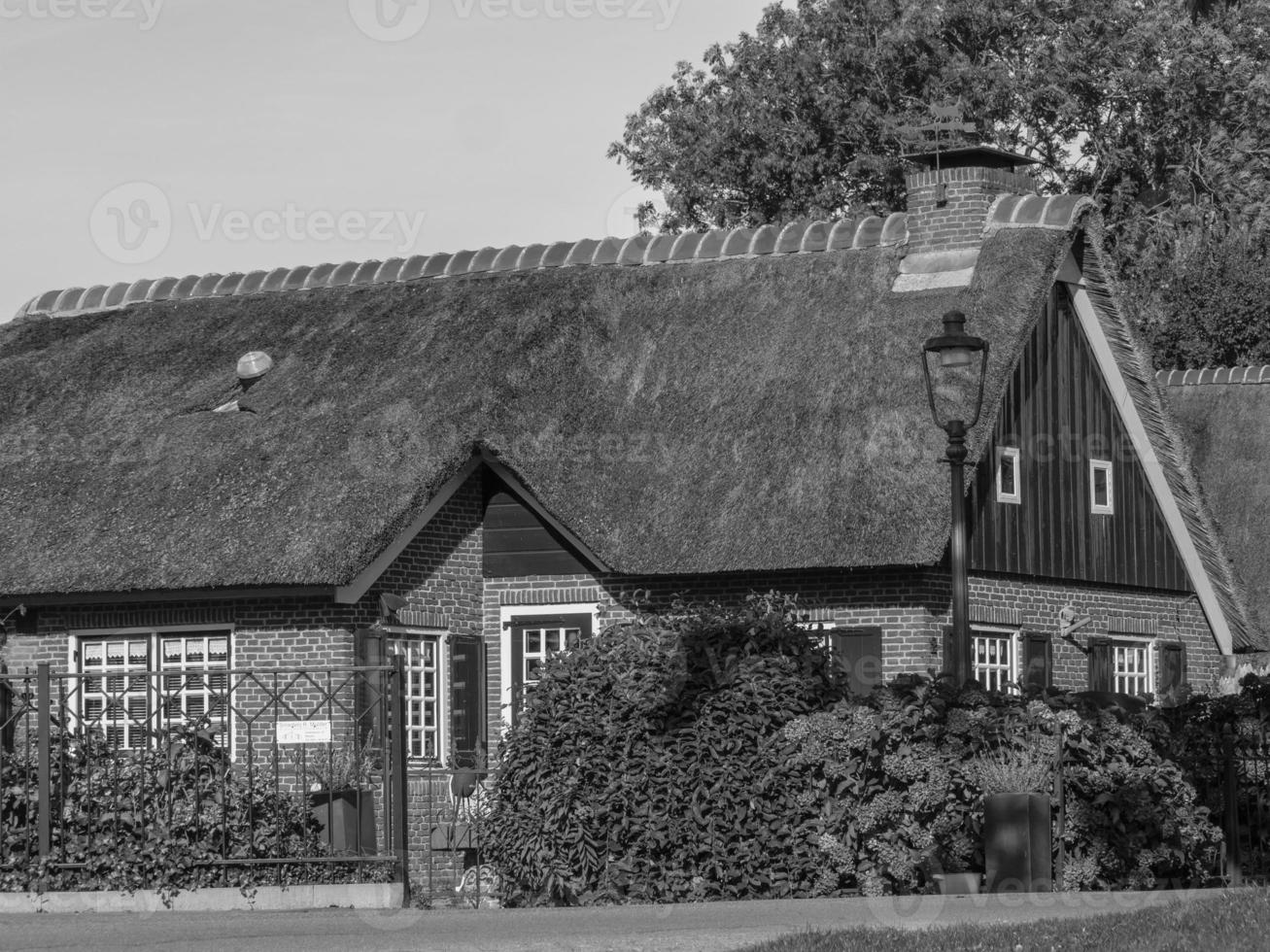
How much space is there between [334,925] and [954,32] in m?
29.2

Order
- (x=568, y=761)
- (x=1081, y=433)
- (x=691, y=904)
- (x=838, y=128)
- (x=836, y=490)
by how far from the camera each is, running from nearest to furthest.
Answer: (x=691, y=904) < (x=568, y=761) < (x=836, y=490) < (x=1081, y=433) < (x=838, y=128)

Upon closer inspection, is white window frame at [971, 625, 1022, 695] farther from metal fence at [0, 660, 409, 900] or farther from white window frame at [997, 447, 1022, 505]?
metal fence at [0, 660, 409, 900]

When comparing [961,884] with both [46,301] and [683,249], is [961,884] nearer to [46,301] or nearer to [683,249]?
[683,249]

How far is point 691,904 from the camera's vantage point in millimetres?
12891

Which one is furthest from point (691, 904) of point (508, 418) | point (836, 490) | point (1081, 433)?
point (1081, 433)

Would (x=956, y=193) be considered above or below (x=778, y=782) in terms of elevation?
above

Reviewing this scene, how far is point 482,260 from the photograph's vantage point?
80.1 feet

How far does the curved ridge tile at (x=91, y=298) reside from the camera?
2611 centimetres

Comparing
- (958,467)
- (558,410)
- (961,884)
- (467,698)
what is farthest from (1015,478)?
(961,884)

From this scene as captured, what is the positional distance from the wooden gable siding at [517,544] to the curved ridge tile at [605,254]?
3.44 metres

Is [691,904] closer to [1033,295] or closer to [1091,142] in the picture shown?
[1033,295]

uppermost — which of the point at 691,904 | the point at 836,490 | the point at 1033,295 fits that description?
the point at 1033,295

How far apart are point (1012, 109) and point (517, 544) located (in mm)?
19406

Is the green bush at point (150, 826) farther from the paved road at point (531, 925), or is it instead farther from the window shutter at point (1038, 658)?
the window shutter at point (1038, 658)
